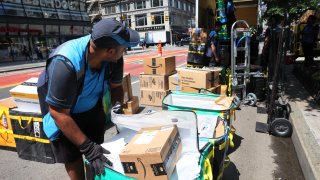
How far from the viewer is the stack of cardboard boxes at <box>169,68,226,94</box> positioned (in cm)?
625

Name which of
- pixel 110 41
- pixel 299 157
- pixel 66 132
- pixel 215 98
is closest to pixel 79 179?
pixel 66 132

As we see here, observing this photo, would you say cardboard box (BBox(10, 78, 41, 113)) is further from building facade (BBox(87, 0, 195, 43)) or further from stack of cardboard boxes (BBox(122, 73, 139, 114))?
building facade (BBox(87, 0, 195, 43))

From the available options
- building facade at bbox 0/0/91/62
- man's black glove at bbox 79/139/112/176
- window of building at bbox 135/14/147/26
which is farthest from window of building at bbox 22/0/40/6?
window of building at bbox 135/14/147/26

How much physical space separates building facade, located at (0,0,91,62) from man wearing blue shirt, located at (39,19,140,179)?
26744 mm

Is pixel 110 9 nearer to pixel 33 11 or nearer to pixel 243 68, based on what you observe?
pixel 33 11

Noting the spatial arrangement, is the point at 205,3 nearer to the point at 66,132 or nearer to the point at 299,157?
the point at 299,157

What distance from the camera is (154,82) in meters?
7.29

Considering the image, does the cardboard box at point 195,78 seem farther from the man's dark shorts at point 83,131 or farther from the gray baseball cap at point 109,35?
the gray baseball cap at point 109,35

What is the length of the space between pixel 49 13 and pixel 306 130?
33242 millimetres

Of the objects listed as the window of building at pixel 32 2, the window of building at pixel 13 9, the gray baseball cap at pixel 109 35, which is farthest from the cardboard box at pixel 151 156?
the window of building at pixel 32 2

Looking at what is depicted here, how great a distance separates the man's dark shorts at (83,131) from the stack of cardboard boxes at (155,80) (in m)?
4.61

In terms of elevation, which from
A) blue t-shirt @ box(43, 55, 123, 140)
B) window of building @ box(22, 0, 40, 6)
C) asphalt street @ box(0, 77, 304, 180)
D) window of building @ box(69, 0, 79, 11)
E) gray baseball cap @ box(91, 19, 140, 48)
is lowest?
asphalt street @ box(0, 77, 304, 180)

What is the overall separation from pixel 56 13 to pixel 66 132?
34.9 metres

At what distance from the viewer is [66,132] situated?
1.96 m
